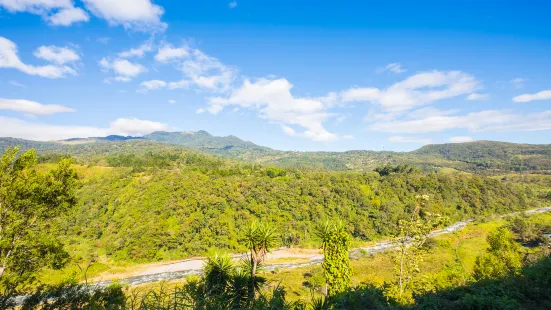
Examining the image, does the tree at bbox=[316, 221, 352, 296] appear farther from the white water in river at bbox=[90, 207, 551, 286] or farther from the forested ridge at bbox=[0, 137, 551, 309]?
the white water in river at bbox=[90, 207, 551, 286]

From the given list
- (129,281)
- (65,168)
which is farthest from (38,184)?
(129,281)

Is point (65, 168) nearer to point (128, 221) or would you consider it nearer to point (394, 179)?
point (128, 221)

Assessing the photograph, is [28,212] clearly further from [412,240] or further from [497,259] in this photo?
[497,259]

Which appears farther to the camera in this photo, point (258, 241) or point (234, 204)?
point (234, 204)

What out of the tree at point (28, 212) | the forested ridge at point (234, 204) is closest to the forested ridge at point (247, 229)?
the tree at point (28, 212)

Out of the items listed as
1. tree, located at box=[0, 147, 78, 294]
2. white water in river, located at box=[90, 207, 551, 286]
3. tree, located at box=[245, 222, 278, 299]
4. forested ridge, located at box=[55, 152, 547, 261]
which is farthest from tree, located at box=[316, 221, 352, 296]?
forested ridge, located at box=[55, 152, 547, 261]

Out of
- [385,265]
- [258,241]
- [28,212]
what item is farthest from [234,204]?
[28,212]

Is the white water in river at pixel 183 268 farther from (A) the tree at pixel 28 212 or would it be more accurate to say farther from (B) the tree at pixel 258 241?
(A) the tree at pixel 28 212

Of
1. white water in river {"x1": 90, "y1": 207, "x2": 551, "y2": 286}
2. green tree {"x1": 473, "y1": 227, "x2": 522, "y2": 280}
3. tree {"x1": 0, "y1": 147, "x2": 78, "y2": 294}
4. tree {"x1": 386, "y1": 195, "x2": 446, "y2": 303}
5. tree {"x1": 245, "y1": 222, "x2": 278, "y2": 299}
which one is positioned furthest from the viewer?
white water in river {"x1": 90, "y1": 207, "x2": 551, "y2": 286}
